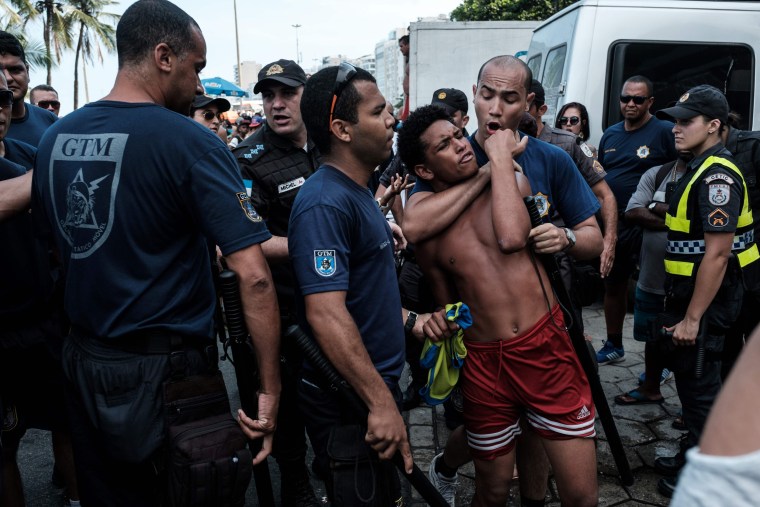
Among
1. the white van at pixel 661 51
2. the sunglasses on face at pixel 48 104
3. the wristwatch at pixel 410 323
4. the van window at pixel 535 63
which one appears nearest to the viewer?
the wristwatch at pixel 410 323

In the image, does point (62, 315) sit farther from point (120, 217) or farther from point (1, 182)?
point (120, 217)

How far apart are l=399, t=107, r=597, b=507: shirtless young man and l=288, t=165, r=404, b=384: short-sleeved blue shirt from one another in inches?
14.9

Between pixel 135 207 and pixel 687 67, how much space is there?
6066 millimetres

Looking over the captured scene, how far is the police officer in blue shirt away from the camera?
2.95 m

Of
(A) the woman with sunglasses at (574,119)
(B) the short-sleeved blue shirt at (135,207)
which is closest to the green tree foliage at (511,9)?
(A) the woman with sunglasses at (574,119)

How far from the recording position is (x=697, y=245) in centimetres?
313

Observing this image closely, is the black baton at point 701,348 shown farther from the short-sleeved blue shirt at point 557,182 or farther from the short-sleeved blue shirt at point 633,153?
the short-sleeved blue shirt at point 633,153

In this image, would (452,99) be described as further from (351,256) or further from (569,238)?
(351,256)

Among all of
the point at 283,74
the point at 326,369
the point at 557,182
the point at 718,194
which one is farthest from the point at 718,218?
the point at 283,74

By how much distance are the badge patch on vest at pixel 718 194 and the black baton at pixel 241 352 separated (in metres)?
2.35

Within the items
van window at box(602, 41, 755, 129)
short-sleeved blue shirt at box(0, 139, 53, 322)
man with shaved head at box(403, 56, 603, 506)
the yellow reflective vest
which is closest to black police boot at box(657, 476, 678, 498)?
man with shaved head at box(403, 56, 603, 506)

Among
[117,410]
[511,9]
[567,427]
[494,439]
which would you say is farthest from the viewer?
[511,9]

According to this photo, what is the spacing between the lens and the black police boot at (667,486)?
10.3ft

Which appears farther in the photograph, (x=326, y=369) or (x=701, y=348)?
(x=701, y=348)
